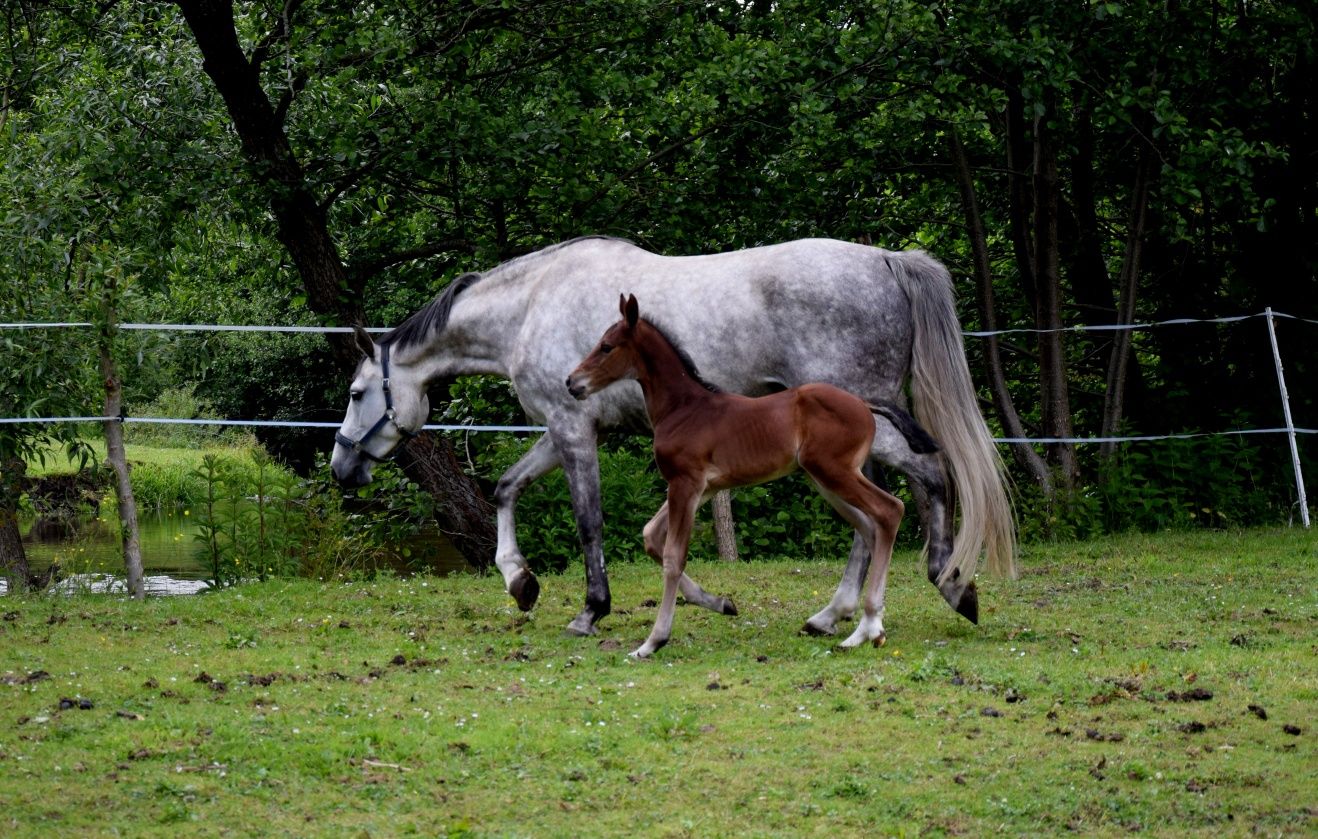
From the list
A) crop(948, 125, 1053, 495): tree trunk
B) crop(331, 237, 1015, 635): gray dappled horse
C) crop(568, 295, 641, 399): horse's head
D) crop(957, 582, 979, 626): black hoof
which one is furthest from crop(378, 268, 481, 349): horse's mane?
crop(948, 125, 1053, 495): tree trunk

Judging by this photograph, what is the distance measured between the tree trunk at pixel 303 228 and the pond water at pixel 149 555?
0.43 m

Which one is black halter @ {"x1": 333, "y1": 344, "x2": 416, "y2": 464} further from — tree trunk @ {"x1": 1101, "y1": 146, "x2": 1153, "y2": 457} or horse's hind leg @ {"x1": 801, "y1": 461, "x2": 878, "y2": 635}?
tree trunk @ {"x1": 1101, "y1": 146, "x2": 1153, "y2": 457}

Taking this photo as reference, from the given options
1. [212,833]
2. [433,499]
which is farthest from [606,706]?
[433,499]

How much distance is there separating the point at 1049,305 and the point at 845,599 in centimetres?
641

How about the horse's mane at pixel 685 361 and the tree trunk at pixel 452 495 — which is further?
the tree trunk at pixel 452 495

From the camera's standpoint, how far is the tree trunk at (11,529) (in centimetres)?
1017

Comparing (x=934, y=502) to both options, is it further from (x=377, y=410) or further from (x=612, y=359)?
(x=377, y=410)

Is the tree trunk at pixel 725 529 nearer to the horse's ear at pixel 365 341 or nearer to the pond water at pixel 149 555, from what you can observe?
the pond water at pixel 149 555

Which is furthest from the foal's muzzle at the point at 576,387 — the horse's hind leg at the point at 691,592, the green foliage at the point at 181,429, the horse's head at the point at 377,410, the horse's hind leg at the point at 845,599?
the green foliage at the point at 181,429

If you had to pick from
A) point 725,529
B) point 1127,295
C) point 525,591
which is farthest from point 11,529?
point 1127,295

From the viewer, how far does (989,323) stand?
13.3m

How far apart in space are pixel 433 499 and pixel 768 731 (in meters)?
7.02

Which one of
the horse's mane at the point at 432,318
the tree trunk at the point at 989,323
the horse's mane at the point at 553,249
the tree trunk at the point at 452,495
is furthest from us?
the tree trunk at the point at 989,323

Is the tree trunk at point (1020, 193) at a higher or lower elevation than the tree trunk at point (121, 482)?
higher
